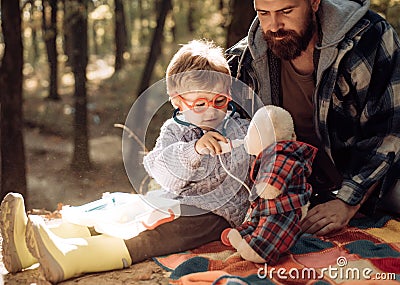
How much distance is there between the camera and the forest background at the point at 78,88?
18.0 ft

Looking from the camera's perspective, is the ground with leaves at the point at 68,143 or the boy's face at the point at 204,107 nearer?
the boy's face at the point at 204,107

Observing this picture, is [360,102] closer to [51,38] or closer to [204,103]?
[204,103]

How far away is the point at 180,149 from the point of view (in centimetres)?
260

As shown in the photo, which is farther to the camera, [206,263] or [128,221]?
[128,221]

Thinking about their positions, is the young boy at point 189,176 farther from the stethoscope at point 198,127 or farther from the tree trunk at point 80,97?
the tree trunk at point 80,97

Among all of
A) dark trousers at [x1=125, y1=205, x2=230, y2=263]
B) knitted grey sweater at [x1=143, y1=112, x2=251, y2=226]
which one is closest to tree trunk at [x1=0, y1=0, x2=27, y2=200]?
knitted grey sweater at [x1=143, y1=112, x2=251, y2=226]

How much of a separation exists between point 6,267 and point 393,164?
6.17 feet

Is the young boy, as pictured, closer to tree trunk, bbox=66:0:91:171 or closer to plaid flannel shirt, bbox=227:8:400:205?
plaid flannel shirt, bbox=227:8:400:205

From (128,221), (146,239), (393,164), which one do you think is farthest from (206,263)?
(393,164)

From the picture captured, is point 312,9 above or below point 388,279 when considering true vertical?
above

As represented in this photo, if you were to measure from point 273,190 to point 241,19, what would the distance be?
277cm

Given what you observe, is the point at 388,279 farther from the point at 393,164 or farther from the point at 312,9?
the point at 312,9

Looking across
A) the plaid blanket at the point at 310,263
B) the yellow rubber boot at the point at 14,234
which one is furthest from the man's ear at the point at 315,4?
the yellow rubber boot at the point at 14,234

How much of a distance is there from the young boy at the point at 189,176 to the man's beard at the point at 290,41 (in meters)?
0.35
